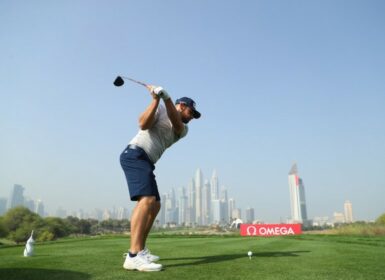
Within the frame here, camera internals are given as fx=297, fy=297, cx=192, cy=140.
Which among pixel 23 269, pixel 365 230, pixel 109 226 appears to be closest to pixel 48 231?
pixel 109 226

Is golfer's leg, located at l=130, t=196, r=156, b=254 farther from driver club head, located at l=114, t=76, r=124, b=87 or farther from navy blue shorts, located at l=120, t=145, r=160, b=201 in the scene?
driver club head, located at l=114, t=76, r=124, b=87

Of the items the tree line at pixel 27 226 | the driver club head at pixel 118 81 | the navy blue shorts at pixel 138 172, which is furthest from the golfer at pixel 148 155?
the tree line at pixel 27 226

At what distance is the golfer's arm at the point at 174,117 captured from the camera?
3866 millimetres

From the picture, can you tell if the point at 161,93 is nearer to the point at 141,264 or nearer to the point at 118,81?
the point at 118,81

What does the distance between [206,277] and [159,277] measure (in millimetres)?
451

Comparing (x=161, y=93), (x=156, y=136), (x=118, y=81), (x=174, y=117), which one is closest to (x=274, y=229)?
(x=118, y=81)

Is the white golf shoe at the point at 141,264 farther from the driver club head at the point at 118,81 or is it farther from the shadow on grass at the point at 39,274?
the driver club head at the point at 118,81

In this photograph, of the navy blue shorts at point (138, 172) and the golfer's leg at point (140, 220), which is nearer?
the golfer's leg at point (140, 220)

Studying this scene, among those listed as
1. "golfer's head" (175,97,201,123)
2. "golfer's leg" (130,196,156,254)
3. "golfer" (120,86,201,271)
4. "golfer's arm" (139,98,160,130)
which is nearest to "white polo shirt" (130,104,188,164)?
"golfer" (120,86,201,271)

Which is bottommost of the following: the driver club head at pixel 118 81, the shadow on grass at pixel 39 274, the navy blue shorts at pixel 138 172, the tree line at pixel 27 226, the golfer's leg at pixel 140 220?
the tree line at pixel 27 226

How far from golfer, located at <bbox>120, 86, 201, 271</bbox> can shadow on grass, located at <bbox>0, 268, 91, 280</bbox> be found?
2.12ft

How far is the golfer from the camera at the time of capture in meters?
3.66

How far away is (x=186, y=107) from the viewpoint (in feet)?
14.2

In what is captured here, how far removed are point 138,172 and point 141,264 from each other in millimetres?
1117
